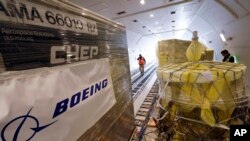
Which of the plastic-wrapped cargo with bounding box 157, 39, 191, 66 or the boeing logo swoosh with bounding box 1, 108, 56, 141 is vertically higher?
the plastic-wrapped cargo with bounding box 157, 39, 191, 66

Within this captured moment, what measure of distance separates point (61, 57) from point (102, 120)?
0.86 metres

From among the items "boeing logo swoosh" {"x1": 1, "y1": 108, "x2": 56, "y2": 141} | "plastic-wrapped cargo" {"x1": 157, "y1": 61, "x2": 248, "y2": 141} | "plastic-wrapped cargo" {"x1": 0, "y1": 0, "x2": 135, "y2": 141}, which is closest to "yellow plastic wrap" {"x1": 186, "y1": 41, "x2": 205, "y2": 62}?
"plastic-wrapped cargo" {"x1": 157, "y1": 61, "x2": 248, "y2": 141}

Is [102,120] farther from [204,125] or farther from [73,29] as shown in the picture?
[204,125]

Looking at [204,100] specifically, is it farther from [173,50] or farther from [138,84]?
[138,84]

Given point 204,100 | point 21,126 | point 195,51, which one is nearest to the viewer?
point 21,126

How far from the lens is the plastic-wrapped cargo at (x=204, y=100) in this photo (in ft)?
6.07

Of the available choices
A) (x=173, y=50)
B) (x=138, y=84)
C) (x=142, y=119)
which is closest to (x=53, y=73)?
(x=142, y=119)

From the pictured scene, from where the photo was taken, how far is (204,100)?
Answer: 1.89 metres

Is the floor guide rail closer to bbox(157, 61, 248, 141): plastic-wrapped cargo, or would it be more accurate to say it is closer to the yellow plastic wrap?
bbox(157, 61, 248, 141): plastic-wrapped cargo

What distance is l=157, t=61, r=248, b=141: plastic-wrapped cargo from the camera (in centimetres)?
185

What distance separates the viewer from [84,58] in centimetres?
141

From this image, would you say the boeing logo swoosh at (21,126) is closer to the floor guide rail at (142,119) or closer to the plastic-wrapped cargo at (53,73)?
the plastic-wrapped cargo at (53,73)

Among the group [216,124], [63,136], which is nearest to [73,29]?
[63,136]

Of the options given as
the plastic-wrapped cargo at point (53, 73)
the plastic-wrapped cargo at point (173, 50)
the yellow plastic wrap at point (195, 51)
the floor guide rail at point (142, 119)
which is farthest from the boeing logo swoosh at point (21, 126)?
the plastic-wrapped cargo at point (173, 50)
